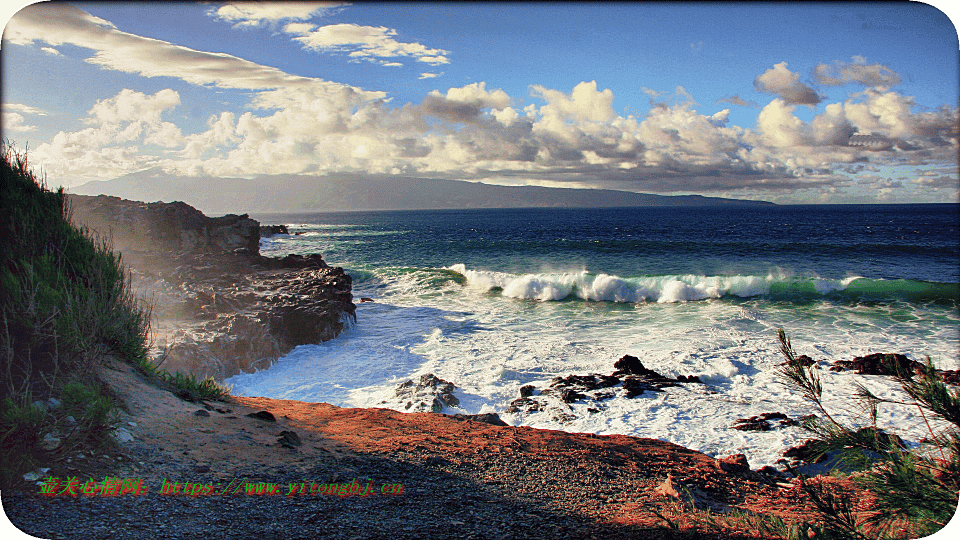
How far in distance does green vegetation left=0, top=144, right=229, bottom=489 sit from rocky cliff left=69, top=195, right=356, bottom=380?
68.2 inches

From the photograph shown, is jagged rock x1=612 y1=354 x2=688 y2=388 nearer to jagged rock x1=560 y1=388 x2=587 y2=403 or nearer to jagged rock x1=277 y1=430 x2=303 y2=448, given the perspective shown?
jagged rock x1=560 y1=388 x2=587 y2=403

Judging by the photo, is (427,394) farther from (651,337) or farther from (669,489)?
(651,337)

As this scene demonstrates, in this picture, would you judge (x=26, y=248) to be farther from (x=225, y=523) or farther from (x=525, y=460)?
(x=525, y=460)

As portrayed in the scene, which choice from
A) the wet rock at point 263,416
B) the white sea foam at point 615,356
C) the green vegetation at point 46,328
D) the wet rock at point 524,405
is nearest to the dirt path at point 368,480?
the wet rock at point 263,416

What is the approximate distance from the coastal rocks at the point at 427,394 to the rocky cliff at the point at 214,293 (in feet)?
13.0

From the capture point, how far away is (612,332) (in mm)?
14094

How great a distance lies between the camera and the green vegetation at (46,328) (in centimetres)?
340

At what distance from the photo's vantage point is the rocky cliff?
9.77 meters

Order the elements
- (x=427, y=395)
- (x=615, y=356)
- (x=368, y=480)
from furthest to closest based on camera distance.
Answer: (x=615, y=356)
(x=427, y=395)
(x=368, y=480)

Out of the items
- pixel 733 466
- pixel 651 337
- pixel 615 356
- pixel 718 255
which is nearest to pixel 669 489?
pixel 733 466

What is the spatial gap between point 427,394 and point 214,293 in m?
7.78

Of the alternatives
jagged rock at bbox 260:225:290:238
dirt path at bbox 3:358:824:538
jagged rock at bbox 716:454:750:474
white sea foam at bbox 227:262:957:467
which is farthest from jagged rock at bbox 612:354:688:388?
jagged rock at bbox 260:225:290:238

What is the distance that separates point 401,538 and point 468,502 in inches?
31.8

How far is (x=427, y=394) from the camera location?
28.9 ft
